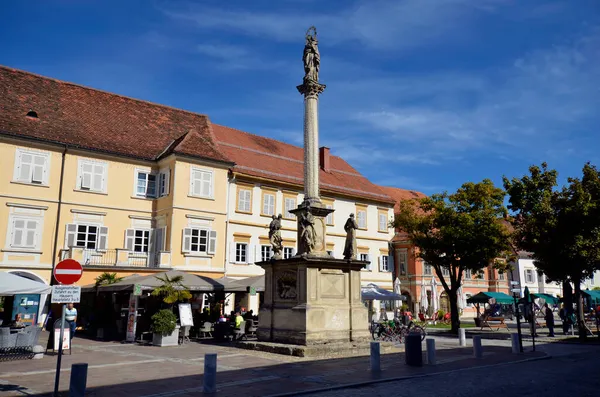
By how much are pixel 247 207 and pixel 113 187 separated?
8494mm

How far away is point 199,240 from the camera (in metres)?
30.2

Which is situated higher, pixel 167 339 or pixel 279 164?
pixel 279 164

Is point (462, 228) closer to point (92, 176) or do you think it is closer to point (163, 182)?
point (163, 182)

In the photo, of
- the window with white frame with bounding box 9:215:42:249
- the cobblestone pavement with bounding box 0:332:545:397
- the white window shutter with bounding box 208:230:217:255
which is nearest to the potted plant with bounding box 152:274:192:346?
the cobblestone pavement with bounding box 0:332:545:397

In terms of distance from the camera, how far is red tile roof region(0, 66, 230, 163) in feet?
91.3

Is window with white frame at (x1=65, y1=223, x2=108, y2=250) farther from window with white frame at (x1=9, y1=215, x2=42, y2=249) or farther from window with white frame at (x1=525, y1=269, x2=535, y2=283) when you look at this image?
window with white frame at (x1=525, y1=269, x2=535, y2=283)

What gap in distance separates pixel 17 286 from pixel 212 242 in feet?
53.7

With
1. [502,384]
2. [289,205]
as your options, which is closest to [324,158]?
[289,205]

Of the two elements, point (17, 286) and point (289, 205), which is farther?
point (289, 205)

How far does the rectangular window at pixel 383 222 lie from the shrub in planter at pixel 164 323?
25.5 metres

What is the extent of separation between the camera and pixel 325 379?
11.1m

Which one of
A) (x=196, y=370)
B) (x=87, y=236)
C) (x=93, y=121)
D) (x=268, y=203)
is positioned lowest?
(x=196, y=370)

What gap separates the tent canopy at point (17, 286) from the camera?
14506mm

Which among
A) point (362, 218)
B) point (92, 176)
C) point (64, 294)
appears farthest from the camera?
point (362, 218)
